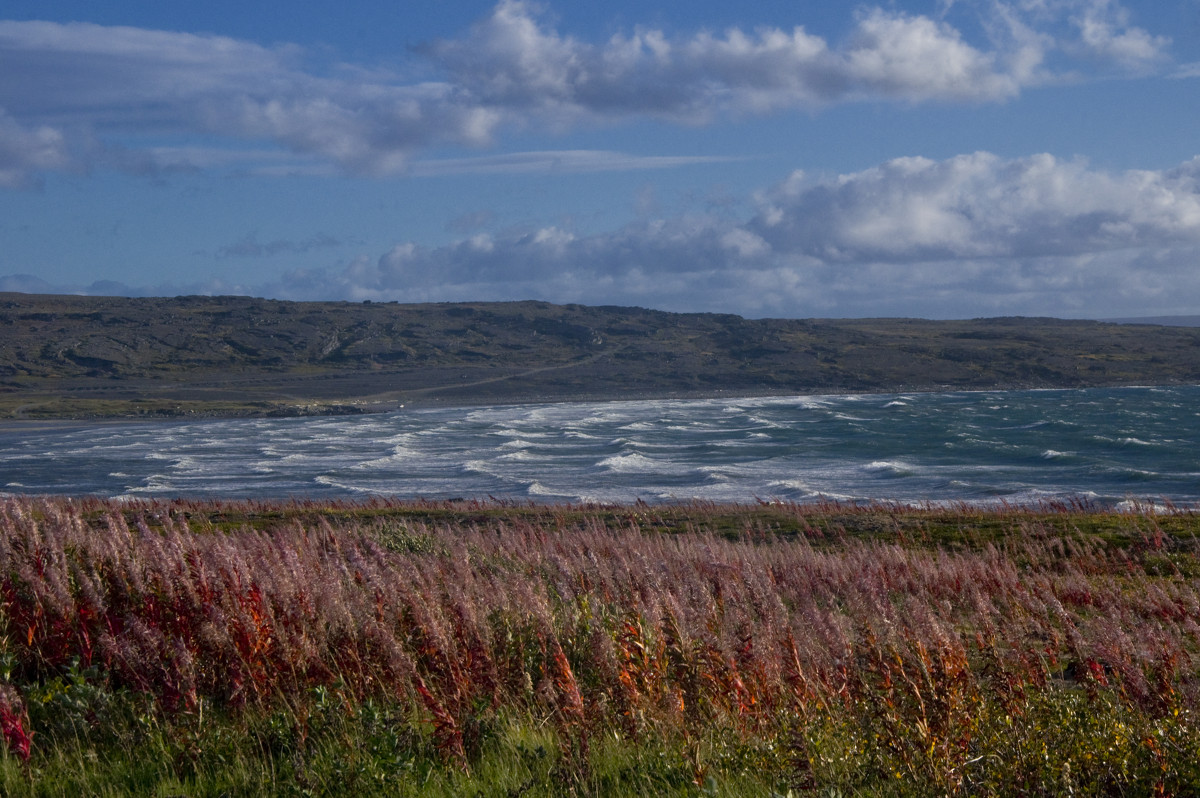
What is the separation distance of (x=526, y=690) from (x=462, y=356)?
133 m

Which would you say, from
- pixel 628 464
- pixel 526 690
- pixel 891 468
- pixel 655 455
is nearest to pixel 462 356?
pixel 655 455

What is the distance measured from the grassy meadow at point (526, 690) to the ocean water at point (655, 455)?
22.8 m

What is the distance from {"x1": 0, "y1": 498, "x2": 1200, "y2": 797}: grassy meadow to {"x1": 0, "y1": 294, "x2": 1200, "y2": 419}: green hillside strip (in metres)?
84.6

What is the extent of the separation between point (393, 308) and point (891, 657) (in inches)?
6814

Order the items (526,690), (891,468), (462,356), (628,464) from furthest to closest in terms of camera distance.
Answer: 1. (462,356)
2. (628,464)
3. (891,468)
4. (526,690)

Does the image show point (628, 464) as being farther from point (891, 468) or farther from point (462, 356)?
point (462, 356)

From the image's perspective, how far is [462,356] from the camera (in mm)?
136000

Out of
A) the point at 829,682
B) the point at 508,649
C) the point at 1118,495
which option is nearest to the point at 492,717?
the point at 508,649

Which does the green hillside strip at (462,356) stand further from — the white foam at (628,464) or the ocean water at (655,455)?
the white foam at (628,464)

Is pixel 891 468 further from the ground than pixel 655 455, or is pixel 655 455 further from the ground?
pixel 891 468

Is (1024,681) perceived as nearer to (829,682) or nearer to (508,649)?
(829,682)

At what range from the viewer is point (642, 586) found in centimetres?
620

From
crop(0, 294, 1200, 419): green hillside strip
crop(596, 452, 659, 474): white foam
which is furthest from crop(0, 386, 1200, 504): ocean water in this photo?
crop(0, 294, 1200, 419): green hillside strip

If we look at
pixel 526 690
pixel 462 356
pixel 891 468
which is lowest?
pixel 891 468
